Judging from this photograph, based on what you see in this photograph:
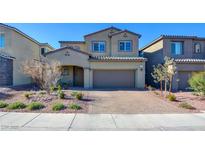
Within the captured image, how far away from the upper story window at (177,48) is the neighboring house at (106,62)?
417 centimetres

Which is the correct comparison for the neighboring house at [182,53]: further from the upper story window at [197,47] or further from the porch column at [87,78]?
the porch column at [87,78]

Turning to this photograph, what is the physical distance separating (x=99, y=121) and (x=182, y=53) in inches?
669

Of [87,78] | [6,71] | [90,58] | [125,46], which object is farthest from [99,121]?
[125,46]

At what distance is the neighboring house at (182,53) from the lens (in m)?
18.7

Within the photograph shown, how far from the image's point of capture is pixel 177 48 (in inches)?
818

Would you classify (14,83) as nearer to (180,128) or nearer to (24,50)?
(24,50)

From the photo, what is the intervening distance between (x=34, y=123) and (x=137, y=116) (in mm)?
4535

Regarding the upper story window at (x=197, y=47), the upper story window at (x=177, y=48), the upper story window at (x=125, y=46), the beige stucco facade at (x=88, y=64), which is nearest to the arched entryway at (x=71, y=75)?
the beige stucco facade at (x=88, y=64)

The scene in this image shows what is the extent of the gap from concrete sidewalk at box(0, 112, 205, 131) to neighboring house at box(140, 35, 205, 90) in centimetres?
1092

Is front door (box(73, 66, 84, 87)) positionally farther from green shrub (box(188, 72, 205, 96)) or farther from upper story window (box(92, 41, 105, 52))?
green shrub (box(188, 72, 205, 96))

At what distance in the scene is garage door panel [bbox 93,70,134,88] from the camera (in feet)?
64.9

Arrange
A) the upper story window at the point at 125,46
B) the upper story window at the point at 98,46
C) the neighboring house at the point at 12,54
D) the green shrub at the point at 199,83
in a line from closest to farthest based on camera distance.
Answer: the green shrub at the point at 199,83 < the neighboring house at the point at 12,54 < the upper story window at the point at 125,46 < the upper story window at the point at 98,46

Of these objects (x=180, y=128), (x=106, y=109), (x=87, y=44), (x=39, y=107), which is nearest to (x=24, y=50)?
(x=87, y=44)

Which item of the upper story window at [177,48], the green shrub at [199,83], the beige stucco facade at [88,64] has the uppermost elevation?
the upper story window at [177,48]
